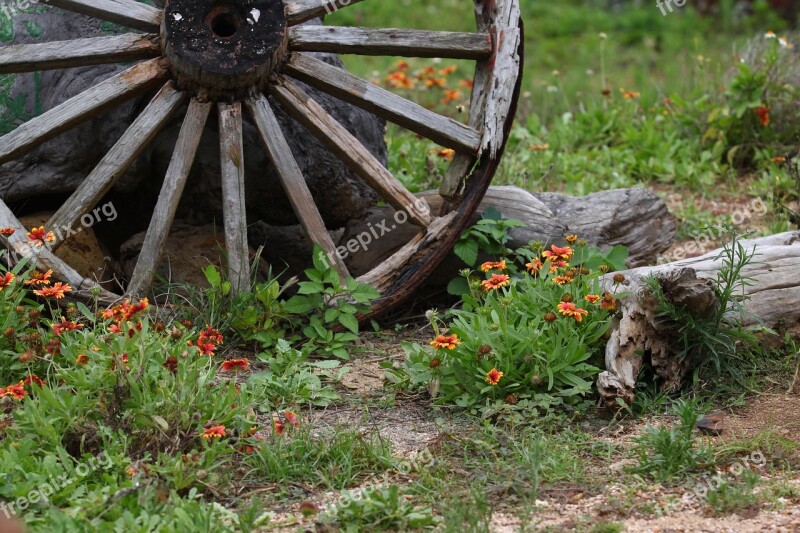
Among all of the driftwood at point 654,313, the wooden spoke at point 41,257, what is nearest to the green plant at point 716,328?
the driftwood at point 654,313

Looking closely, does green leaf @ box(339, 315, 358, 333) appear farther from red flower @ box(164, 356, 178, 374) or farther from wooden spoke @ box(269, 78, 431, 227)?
red flower @ box(164, 356, 178, 374)

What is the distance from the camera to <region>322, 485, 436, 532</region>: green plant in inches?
98.3

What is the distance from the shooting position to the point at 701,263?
367 cm

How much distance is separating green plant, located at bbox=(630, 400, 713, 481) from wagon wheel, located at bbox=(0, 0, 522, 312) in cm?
131

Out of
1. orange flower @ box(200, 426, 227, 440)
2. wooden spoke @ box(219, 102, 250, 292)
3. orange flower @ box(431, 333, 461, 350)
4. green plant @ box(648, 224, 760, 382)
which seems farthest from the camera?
wooden spoke @ box(219, 102, 250, 292)

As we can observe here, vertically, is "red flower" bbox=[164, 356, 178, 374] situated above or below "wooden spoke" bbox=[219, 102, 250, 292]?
below

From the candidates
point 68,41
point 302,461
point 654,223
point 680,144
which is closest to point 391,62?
→ point 680,144

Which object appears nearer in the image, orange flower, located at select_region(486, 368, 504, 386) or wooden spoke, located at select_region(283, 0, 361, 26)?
orange flower, located at select_region(486, 368, 504, 386)

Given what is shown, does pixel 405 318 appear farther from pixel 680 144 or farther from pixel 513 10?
pixel 680 144

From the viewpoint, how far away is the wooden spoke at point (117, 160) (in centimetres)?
361

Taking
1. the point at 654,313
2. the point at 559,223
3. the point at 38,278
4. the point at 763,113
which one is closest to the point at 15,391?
the point at 38,278

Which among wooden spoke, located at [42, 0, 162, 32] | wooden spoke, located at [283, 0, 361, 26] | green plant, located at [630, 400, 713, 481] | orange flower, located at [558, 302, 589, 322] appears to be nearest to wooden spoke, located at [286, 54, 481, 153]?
wooden spoke, located at [283, 0, 361, 26]

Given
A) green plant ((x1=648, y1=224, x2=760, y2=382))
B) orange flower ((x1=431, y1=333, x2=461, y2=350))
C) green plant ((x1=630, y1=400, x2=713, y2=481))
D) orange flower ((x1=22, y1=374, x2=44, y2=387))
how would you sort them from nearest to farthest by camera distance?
1. green plant ((x1=630, y1=400, x2=713, y2=481))
2. orange flower ((x1=22, y1=374, x2=44, y2=387))
3. orange flower ((x1=431, y1=333, x2=461, y2=350))
4. green plant ((x1=648, y1=224, x2=760, y2=382))

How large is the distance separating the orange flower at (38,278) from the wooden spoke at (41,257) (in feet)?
0.22
